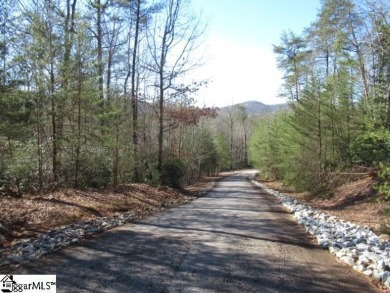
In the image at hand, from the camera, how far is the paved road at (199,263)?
213 inches

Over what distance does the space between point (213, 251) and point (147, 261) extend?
1.38m

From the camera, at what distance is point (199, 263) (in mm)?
6426

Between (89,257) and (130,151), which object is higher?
(130,151)

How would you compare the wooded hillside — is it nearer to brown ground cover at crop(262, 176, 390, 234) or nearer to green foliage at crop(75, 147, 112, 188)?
green foliage at crop(75, 147, 112, 188)

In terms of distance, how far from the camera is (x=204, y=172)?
5884 cm

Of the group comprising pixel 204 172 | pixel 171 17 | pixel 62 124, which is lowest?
pixel 204 172

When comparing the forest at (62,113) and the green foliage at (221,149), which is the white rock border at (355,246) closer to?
the forest at (62,113)

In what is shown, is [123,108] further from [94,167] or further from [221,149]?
[221,149]

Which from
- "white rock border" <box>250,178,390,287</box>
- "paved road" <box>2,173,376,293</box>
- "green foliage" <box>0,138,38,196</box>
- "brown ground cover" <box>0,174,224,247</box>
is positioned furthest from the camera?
"green foliage" <box>0,138,38,196</box>

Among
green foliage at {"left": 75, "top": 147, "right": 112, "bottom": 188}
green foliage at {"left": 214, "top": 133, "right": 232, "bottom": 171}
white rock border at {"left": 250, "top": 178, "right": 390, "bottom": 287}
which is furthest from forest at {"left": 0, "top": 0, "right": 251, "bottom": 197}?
green foliage at {"left": 214, "top": 133, "right": 232, "bottom": 171}

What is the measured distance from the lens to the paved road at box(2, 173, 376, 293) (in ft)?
17.7

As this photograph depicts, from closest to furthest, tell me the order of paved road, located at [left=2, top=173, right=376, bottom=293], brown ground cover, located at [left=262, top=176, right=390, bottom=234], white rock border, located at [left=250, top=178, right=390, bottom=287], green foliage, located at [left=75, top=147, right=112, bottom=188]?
paved road, located at [left=2, top=173, right=376, bottom=293] < white rock border, located at [left=250, top=178, right=390, bottom=287] < brown ground cover, located at [left=262, top=176, right=390, bottom=234] < green foliage, located at [left=75, top=147, right=112, bottom=188]

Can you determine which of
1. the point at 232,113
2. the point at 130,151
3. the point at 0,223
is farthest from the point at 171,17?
the point at 232,113

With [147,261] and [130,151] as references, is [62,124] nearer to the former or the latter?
[130,151]
